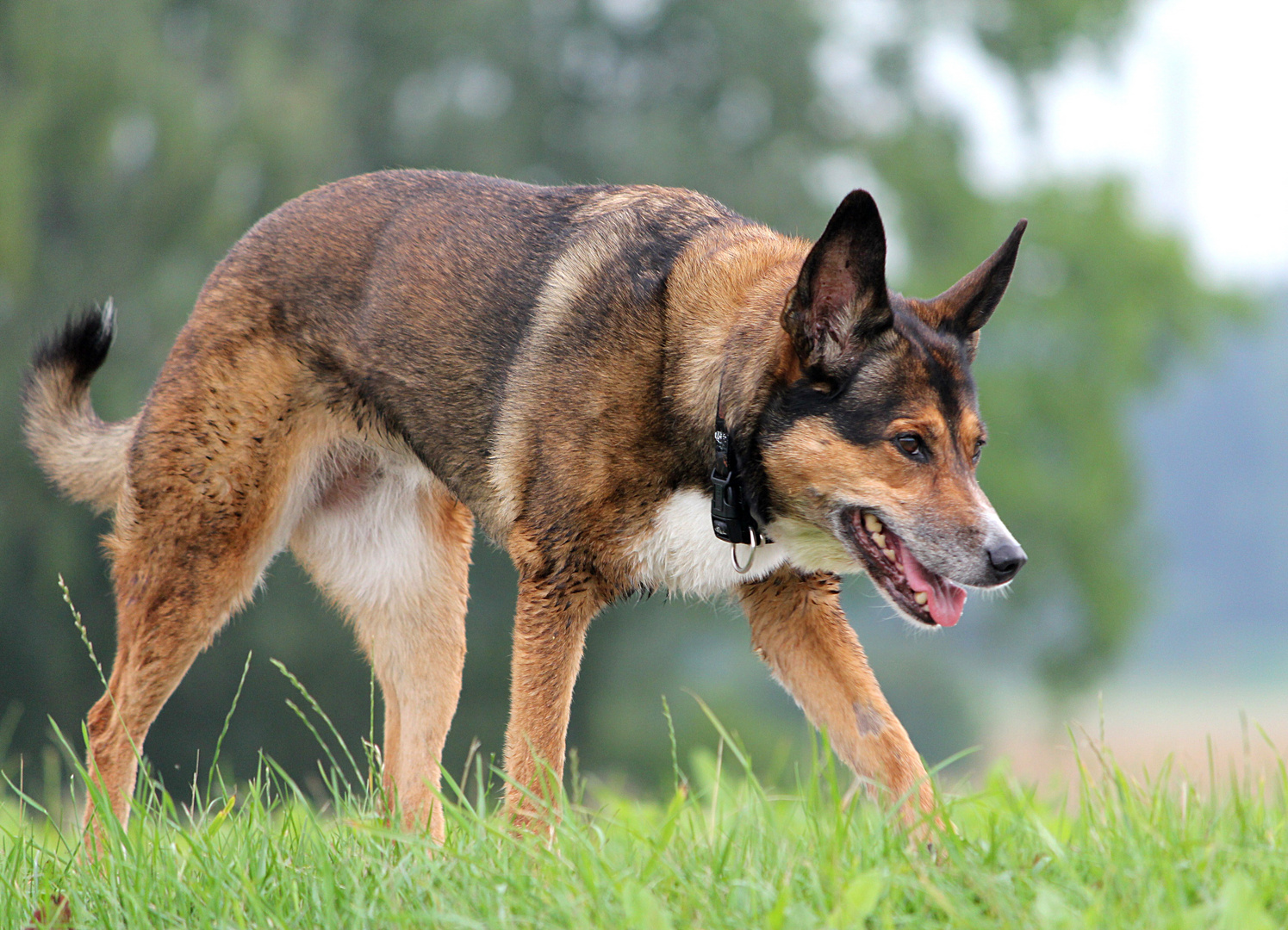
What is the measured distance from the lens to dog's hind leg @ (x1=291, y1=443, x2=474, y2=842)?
4938 mm

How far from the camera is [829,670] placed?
409 centimetres

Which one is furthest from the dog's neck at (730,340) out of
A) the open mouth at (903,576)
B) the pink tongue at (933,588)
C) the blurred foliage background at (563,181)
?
A: the blurred foliage background at (563,181)

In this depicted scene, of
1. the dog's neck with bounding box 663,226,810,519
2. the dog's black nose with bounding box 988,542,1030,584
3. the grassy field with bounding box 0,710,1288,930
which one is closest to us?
the grassy field with bounding box 0,710,1288,930

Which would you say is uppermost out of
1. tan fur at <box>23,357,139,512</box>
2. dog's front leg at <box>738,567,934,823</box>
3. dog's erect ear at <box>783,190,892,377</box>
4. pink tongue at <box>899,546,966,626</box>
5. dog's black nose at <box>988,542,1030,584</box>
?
dog's erect ear at <box>783,190,892,377</box>

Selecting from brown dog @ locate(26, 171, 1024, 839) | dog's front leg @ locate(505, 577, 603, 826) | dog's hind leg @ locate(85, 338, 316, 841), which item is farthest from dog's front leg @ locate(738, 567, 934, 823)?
dog's hind leg @ locate(85, 338, 316, 841)

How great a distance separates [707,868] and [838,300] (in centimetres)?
158

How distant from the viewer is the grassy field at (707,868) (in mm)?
2664

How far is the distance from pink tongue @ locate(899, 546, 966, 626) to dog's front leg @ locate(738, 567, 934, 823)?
40 centimetres

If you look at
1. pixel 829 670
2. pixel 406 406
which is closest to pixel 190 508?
pixel 406 406

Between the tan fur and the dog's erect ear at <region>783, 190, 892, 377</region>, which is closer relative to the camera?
the dog's erect ear at <region>783, 190, 892, 377</region>

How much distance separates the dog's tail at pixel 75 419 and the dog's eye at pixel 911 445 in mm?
2923

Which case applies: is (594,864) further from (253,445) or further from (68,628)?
(68,628)

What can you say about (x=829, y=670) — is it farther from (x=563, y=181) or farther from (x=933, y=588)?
(x=563, y=181)

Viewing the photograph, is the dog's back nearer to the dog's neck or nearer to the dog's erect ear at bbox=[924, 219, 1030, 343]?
the dog's neck
